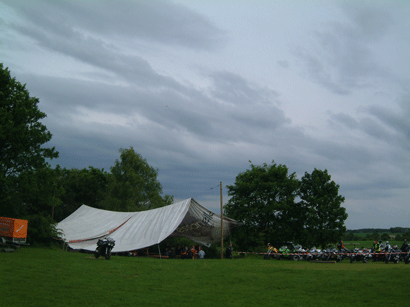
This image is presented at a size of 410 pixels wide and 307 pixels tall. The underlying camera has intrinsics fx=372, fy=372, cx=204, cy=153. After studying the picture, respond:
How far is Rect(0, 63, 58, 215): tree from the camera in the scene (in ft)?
76.8

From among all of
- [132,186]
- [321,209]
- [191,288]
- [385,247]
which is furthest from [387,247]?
[132,186]

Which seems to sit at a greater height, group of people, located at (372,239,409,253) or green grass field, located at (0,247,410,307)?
group of people, located at (372,239,409,253)

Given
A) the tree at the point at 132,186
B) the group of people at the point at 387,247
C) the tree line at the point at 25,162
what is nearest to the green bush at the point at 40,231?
the tree line at the point at 25,162

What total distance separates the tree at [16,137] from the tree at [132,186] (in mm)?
20009

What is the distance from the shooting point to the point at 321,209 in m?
31.7

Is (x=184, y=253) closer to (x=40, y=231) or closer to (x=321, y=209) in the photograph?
(x=40, y=231)

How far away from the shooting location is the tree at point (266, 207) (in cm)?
3114

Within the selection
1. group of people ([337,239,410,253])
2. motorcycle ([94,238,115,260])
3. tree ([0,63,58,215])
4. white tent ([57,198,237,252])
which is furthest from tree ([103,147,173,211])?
group of people ([337,239,410,253])

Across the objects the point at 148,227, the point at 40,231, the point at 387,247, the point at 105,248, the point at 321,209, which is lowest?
the point at 105,248

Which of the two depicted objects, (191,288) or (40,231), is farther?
(40,231)

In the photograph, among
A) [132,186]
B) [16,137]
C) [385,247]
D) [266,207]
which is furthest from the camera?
[132,186]

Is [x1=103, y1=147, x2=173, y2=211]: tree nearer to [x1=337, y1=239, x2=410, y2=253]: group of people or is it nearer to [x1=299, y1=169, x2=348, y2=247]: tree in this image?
[x1=299, y1=169, x2=348, y2=247]: tree

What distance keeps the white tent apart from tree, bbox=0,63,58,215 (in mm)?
5686

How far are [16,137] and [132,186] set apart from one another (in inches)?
915
